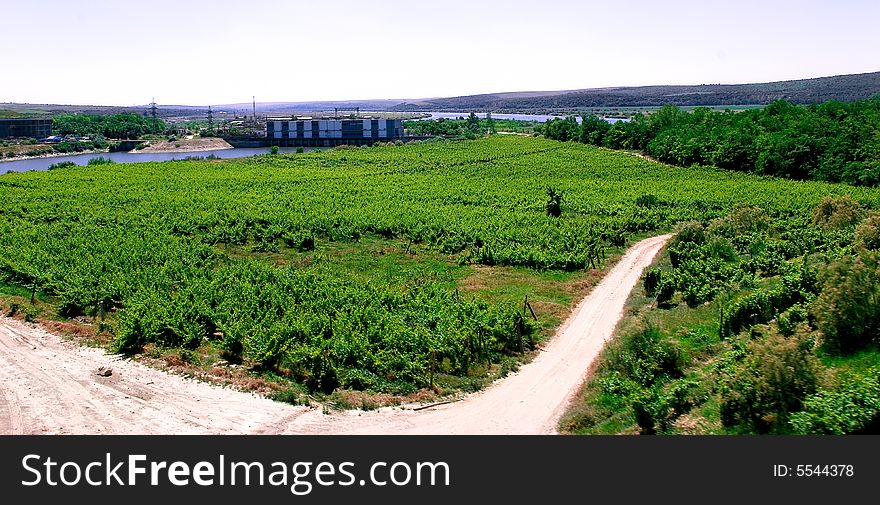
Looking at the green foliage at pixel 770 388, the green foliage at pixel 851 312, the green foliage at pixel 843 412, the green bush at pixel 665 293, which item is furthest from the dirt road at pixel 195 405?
the green foliage at pixel 851 312

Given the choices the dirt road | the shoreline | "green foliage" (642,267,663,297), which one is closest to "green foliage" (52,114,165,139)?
the shoreline

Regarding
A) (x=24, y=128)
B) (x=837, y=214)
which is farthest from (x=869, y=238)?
(x=24, y=128)

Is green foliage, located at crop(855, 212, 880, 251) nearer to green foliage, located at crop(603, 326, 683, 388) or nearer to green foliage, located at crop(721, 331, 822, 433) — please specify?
green foliage, located at crop(603, 326, 683, 388)

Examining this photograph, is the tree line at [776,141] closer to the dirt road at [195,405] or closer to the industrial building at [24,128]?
the dirt road at [195,405]

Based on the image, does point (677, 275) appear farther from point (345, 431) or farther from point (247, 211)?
point (247, 211)

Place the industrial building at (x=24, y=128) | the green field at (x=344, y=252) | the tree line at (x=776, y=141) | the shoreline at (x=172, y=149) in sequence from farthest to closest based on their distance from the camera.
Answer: the industrial building at (x=24, y=128) → the shoreline at (x=172, y=149) → the tree line at (x=776, y=141) → the green field at (x=344, y=252)
